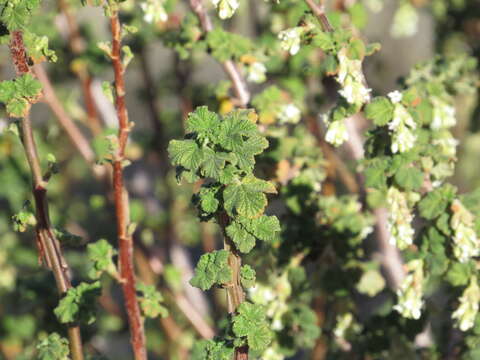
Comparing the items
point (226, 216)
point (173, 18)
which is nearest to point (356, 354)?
point (226, 216)

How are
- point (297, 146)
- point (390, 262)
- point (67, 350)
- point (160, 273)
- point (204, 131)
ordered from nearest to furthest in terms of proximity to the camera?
point (204, 131) < point (67, 350) < point (297, 146) < point (390, 262) < point (160, 273)

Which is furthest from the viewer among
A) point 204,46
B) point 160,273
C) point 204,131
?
point 160,273

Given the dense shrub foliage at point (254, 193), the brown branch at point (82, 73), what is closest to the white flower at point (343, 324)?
the dense shrub foliage at point (254, 193)

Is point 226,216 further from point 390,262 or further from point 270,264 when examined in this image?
point 390,262

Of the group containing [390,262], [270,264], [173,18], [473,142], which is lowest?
[270,264]

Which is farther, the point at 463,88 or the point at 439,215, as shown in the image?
the point at 463,88

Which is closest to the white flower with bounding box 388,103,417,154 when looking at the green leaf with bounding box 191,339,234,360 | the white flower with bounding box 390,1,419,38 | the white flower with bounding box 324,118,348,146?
the white flower with bounding box 324,118,348,146

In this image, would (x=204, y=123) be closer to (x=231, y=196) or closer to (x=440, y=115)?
(x=231, y=196)

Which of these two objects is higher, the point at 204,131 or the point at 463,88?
the point at 463,88
